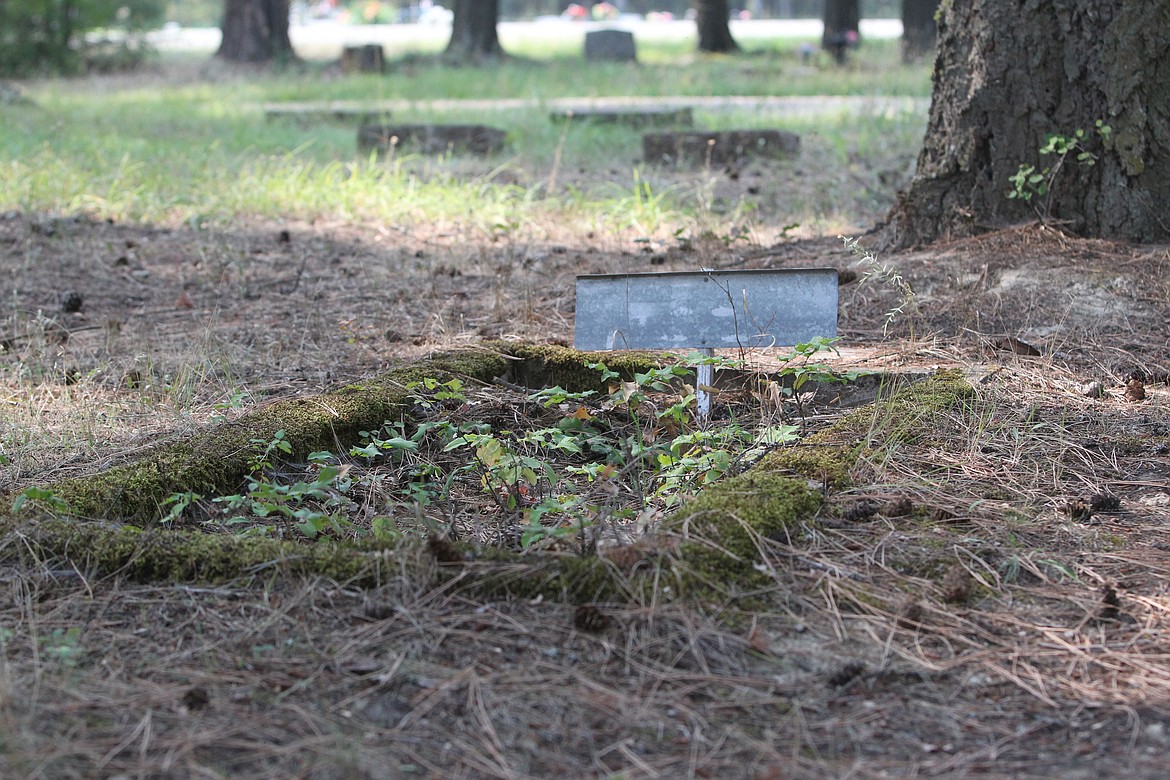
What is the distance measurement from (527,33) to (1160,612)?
103 feet

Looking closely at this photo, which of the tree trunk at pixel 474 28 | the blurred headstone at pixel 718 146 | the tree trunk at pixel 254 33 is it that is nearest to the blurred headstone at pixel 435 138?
the blurred headstone at pixel 718 146

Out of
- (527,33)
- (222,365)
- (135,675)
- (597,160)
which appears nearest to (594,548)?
(135,675)

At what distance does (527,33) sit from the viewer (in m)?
31.5

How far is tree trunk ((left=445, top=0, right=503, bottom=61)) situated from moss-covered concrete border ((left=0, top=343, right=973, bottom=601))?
17.4 meters

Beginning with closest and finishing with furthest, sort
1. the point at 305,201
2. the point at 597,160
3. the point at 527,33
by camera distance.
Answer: the point at 305,201 < the point at 597,160 < the point at 527,33

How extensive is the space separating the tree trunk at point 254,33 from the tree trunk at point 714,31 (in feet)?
23.7

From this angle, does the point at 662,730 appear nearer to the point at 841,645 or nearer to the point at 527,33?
the point at 841,645

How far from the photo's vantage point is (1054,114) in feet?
14.3

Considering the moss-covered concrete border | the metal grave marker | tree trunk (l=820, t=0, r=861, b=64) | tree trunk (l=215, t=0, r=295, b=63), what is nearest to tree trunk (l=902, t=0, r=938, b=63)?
tree trunk (l=820, t=0, r=861, b=64)

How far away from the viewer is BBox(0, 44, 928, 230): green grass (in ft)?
21.0

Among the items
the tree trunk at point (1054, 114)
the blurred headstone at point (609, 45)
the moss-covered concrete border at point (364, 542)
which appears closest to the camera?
the moss-covered concrete border at point (364, 542)

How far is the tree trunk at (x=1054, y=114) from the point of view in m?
4.23

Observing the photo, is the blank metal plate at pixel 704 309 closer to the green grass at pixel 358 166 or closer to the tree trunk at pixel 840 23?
the green grass at pixel 358 166

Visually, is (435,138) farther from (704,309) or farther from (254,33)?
(254,33)
